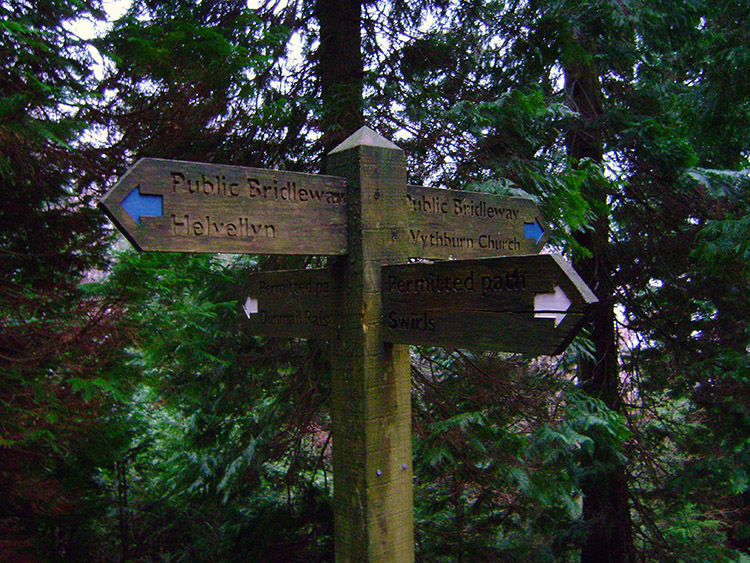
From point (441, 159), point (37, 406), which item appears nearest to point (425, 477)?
point (441, 159)

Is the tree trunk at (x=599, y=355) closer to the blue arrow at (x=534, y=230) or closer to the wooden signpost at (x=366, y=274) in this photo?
the blue arrow at (x=534, y=230)

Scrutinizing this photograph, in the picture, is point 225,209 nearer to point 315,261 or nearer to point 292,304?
point 292,304

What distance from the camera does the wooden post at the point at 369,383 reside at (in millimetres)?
2238

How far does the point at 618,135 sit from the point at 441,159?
3.43 metres

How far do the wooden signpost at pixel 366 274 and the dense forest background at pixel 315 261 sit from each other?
261cm

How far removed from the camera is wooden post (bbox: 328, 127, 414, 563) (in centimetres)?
224

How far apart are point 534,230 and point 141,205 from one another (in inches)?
71.6

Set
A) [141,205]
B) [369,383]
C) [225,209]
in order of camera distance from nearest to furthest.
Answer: [141,205] < [225,209] < [369,383]

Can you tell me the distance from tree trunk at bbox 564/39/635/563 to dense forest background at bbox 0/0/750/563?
0.04 metres

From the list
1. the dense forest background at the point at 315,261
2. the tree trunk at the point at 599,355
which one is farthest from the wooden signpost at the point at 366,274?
the tree trunk at the point at 599,355

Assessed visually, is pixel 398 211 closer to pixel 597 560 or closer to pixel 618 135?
pixel 618 135

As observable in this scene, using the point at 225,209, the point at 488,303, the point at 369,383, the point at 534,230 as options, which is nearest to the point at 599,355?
the point at 534,230

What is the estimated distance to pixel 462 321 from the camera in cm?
203

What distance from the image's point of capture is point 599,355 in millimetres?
8781
